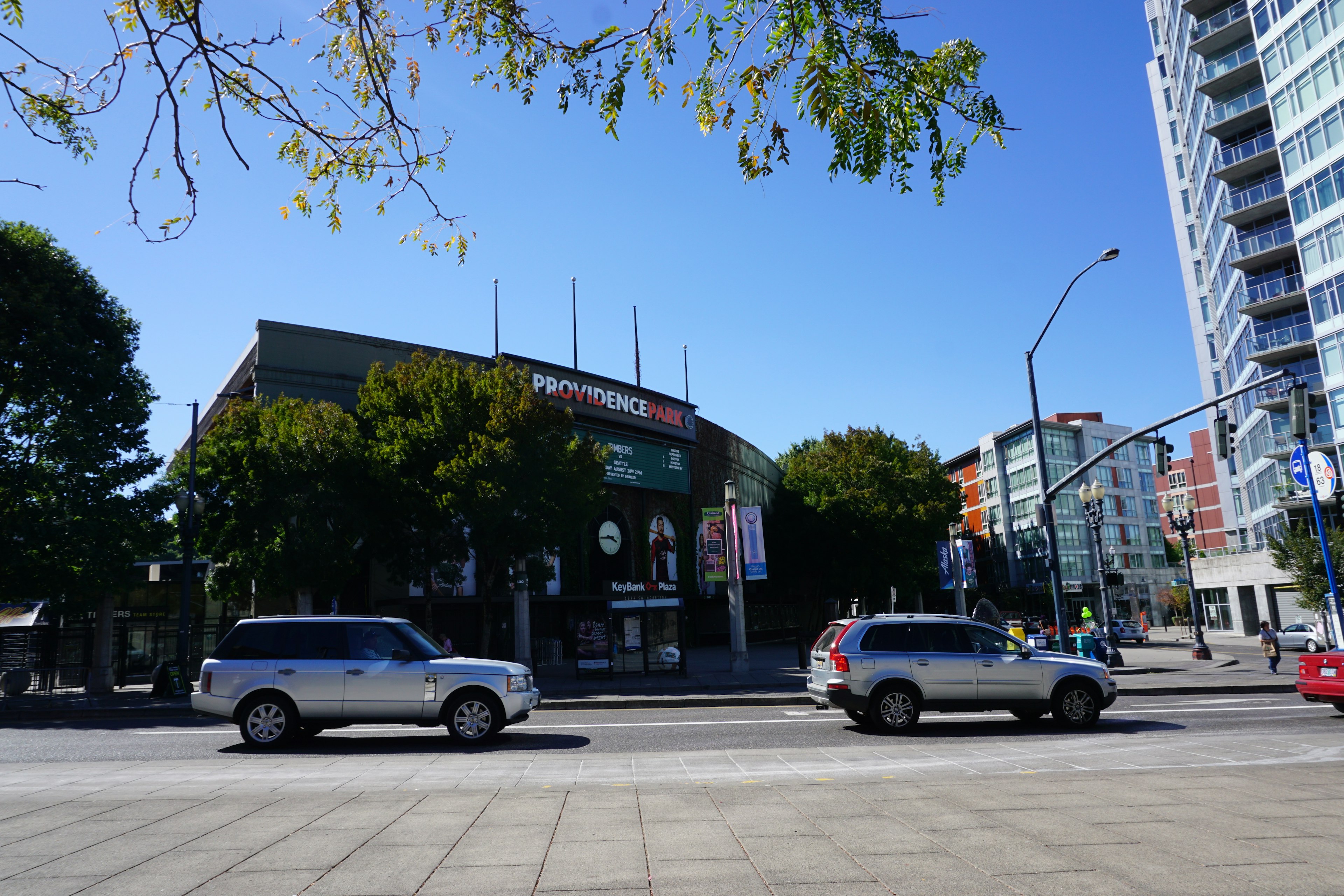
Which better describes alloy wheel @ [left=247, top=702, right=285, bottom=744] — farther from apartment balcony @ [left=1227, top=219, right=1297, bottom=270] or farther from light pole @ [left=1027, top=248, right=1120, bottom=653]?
apartment balcony @ [left=1227, top=219, right=1297, bottom=270]

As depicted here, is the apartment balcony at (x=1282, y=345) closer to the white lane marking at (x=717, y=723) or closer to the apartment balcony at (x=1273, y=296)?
the apartment balcony at (x=1273, y=296)

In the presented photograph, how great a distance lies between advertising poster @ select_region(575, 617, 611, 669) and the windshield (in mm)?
12153

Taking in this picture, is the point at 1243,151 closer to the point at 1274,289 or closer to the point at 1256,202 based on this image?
the point at 1256,202

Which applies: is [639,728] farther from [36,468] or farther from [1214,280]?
[1214,280]

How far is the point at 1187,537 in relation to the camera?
113 ft

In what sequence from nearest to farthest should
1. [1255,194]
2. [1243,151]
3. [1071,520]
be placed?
1. [1255,194]
2. [1243,151]
3. [1071,520]

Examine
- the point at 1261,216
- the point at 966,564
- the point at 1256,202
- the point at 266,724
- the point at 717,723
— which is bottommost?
the point at 717,723

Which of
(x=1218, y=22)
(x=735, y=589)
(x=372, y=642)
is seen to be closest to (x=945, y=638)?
(x=372, y=642)

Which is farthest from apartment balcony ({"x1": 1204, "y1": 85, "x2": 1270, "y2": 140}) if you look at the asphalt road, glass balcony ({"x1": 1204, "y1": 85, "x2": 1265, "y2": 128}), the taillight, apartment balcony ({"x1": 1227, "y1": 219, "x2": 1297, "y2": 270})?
the taillight

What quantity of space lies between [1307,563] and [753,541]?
84.5 feet

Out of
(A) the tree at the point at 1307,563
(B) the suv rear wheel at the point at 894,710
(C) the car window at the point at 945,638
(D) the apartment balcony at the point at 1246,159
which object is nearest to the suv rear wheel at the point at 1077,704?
(C) the car window at the point at 945,638

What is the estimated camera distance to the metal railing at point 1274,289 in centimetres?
4494

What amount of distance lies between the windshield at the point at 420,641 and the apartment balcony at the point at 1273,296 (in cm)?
4867

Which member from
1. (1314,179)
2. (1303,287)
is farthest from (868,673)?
(1303,287)
